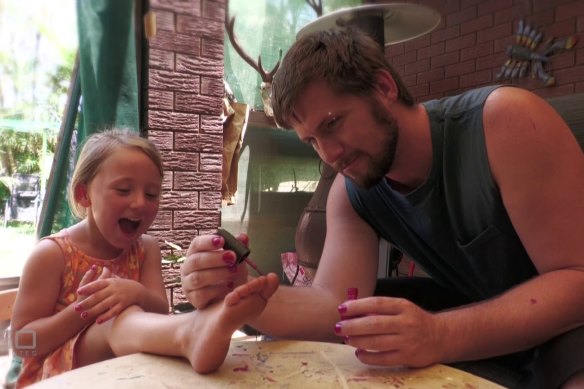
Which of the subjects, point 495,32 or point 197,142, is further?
point 495,32

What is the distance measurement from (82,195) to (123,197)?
0.15 metres

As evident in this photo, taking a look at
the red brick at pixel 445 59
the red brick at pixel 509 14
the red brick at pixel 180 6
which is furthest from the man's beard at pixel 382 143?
the red brick at pixel 445 59

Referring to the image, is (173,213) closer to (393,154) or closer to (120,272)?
(120,272)

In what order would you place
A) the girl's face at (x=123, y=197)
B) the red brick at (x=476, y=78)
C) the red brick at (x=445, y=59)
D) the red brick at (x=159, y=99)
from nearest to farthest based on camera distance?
the girl's face at (x=123, y=197) < the red brick at (x=159, y=99) < the red brick at (x=476, y=78) < the red brick at (x=445, y=59)

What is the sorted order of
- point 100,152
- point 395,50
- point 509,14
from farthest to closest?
point 395,50 < point 509,14 < point 100,152

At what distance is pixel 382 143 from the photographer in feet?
3.05

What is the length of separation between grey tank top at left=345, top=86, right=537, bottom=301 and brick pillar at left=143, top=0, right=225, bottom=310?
3.84 feet

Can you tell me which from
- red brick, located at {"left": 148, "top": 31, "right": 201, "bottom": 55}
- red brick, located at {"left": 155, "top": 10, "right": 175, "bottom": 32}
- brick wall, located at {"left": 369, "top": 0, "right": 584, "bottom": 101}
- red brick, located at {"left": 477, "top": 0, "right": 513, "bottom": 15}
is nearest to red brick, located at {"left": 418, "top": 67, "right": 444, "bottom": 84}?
brick wall, located at {"left": 369, "top": 0, "right": 584, "bottom": 101}

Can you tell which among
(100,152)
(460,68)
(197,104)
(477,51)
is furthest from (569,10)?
(100,152)

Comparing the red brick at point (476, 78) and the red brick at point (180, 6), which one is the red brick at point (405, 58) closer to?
the red brick at point (476, 78)

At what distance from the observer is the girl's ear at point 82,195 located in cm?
120

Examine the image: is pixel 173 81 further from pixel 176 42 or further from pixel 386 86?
pixel 386 86

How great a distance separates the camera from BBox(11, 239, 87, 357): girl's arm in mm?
982

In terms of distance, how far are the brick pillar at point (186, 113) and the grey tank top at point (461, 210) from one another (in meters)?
1.17
